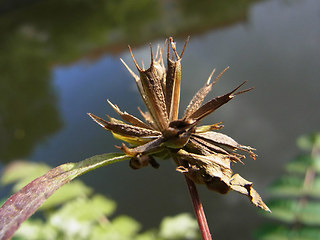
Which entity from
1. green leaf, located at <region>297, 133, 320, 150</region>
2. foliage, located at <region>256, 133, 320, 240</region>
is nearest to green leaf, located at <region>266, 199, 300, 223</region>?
foliage, located at <region>256, 133, 320, 240</region>

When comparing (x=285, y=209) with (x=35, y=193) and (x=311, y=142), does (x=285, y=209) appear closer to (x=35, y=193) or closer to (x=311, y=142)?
(x=311, y=142)

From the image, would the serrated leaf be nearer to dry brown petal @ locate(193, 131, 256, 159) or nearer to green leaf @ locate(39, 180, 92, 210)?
dry brown petal @ locate(193, 131, 256, 159)

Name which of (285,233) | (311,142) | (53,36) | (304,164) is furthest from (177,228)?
(53,36)

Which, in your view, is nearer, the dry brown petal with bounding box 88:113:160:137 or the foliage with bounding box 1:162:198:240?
the dry brown petal with bounding box 88:113:160:137

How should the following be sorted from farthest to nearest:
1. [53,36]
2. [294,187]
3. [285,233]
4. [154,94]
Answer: [53,36], [294,187], [285,233], [154,94]

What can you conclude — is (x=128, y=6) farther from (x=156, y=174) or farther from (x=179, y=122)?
(x=179, y=122)

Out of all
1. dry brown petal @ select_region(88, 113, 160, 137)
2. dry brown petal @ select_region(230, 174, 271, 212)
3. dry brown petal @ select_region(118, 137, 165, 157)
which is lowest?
dry brown petal @ select_region(230, 174, 271, 212)
